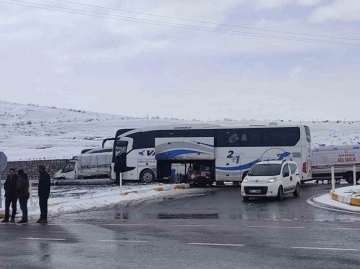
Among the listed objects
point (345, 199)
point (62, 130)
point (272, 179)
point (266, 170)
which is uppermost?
point (62, 130)

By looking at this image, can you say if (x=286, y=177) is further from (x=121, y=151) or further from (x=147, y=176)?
(x=121, y=151)

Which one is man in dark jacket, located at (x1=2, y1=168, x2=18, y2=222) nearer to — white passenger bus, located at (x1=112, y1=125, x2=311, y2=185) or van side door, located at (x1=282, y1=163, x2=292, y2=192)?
van side door, located at (x1=282, y1=163, x2=292, y2=192)

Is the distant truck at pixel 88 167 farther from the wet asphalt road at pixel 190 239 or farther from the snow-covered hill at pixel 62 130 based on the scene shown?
the wet asphalt road at pixel 190 239

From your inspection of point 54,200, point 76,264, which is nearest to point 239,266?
point 76,264

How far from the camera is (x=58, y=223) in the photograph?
20391mm

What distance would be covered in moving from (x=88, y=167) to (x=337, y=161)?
67.0 feet

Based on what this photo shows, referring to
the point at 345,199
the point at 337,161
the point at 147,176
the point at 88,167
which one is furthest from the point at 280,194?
the point at 88,167

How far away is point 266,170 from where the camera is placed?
29.4m

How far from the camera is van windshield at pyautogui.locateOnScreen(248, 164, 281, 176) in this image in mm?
29078

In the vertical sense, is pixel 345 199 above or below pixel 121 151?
below

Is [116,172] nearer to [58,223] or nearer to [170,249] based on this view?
[58,223]

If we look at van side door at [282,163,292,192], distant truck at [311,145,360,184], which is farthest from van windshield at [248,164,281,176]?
distant truck at [311,145,360,184]

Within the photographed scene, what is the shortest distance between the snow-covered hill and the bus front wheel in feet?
82.5

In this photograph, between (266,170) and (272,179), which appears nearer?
(272,179)
